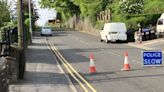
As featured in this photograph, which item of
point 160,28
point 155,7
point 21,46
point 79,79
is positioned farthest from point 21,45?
point 155,7

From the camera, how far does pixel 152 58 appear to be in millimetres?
22500

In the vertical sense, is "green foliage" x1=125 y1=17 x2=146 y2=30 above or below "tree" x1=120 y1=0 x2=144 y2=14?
below

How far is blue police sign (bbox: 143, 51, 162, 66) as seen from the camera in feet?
72.9

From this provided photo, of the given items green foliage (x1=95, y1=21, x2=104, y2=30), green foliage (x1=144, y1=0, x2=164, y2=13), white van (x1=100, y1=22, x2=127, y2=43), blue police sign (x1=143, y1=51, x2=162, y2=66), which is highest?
green foliage (x1=144, y1=0, x2=164, y2=13)

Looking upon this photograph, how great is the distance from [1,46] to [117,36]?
3269 centimetres

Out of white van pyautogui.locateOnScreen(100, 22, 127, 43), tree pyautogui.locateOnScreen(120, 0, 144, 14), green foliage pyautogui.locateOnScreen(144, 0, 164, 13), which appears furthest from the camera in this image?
tree pyautogui.locateOnScreen(120, 0, 144, 14)

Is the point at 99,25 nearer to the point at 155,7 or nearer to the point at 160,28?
the point at 155,7

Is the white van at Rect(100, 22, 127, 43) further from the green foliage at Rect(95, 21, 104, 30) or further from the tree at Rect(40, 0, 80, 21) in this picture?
the tree at Rect(40, 0, 80, 21)

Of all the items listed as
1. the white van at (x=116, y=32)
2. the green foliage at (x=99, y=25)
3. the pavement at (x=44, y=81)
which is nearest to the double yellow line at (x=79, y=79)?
the pavement at (x=44, y=81)

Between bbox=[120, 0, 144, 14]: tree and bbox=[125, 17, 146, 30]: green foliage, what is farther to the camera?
bbox=[120, 0, 144, 14]: tree

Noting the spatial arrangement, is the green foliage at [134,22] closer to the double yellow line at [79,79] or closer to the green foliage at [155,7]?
the green foliage at [155,7]

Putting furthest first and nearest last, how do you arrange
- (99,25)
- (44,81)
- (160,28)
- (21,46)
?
(99,25) < (160,28) < (21,46) < (44,81)

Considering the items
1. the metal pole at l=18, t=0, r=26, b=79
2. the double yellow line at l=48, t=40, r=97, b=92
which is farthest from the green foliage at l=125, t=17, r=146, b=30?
the metal pole at l=18, t=0, r=26, b=79

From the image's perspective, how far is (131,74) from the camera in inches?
808
